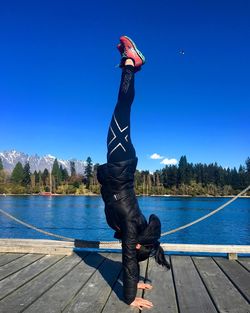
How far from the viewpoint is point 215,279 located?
19.2 feet

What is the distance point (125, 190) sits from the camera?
16.7 feet

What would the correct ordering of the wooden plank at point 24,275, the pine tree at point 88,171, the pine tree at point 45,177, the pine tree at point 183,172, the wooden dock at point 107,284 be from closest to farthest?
1. the wooden dock at point 107,284
2. the wooden plank at point 24,275
3. the pine tree at point 88,171
4. the pine tree at point 183,172
5. the pine tree at point 45,177

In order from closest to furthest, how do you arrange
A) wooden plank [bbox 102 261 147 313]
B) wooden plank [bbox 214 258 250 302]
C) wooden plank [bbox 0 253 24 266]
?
wooden plank [bbox 102 261 147 313] → wooden plank [bbox 214 258 250 302] → wooden plank [bbox 0 253 24 266]

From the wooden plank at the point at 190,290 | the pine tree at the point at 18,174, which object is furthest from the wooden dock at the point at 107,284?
the pine tree at the point at 18,174

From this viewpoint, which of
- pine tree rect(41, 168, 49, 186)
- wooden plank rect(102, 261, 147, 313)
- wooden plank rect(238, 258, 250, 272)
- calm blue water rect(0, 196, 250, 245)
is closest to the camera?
wooden plank rect(102, 261, 147, 313)

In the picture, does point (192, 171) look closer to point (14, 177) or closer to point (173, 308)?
point (14, 177)

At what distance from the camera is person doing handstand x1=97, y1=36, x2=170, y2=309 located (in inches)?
194

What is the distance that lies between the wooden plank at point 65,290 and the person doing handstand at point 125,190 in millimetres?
891

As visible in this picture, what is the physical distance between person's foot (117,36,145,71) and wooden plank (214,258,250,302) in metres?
3.50

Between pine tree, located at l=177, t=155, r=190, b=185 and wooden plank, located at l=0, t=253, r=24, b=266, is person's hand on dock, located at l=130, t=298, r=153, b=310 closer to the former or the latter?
wooden plank, located at l=0, t=253, r=24, b=266

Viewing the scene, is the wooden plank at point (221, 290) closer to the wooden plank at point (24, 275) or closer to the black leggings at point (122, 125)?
the black leggings at point (122, 125)

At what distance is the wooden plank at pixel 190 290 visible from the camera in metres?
4.51

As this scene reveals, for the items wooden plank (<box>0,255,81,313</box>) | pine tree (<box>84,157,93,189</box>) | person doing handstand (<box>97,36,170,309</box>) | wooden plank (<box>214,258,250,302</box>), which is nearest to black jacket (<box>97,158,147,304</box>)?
person doing handstand (<box>97,36,170,309</box>)

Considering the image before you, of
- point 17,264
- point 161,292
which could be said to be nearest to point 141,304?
point 161,292
